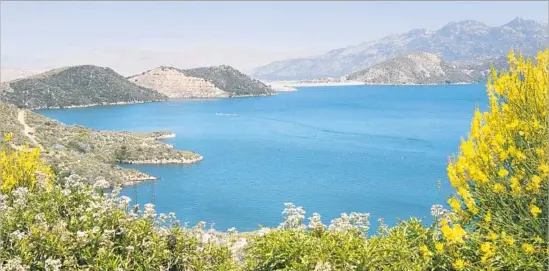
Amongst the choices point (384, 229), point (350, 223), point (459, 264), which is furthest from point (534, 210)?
point (350, 223)

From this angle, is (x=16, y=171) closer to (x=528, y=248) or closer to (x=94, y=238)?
(x=94, y=238)

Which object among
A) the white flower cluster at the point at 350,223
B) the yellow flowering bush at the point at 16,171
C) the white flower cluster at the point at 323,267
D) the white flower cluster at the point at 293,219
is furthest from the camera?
the yellow flowering bush at the point at 16,171

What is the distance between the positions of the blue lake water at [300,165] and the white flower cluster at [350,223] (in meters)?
21.9

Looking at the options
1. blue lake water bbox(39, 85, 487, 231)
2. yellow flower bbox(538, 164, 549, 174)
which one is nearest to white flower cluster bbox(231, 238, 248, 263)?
yellow flower bbox(538, 164, 549, 174)

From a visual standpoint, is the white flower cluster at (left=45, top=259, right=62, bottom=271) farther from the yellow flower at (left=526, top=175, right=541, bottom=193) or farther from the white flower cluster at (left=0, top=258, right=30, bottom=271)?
the yellow flower at (left=526, top=175, right=541, bottom=193)

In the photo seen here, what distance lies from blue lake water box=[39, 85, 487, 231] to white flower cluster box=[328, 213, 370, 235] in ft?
71.9

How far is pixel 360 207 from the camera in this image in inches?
1834

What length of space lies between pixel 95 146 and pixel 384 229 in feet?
230

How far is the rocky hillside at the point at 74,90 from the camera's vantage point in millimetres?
152750

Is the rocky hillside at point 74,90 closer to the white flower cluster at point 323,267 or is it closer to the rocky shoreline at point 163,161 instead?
the rocky shoreline at point 163,161

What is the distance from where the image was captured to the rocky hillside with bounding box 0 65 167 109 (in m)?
153

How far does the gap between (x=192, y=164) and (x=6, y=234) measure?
60.9m

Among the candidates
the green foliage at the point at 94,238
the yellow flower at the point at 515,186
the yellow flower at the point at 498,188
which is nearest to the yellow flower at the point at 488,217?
the yellow flower at the point at 498,188

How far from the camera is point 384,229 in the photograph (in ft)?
28.3
